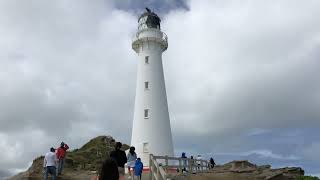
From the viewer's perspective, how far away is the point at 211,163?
26984mm

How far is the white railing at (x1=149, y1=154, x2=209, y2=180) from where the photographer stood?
17288 mm

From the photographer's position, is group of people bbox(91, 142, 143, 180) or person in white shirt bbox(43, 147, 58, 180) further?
person in white shirt bbox(43, 147, 58, 180)

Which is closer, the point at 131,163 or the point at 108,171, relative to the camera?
the point at 108,171

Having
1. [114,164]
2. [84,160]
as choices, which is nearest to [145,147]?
[84,160]

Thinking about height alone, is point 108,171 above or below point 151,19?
below

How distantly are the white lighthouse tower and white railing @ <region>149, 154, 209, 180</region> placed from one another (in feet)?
23.0

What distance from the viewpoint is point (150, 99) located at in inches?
1296

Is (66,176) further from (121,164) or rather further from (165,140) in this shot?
(165,140)

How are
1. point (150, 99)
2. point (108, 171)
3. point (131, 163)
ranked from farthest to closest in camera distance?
point (150, 99) → point (131, 163) → point (108, 171)

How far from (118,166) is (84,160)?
2678cm

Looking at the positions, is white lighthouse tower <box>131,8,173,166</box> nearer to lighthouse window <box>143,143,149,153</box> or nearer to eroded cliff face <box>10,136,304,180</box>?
lighthouse window <box>143,143,149,153</box>

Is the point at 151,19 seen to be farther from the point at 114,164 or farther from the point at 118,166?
the point at 114,164

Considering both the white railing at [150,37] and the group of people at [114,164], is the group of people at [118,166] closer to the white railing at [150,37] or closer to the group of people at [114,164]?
the group of people at [114,164]

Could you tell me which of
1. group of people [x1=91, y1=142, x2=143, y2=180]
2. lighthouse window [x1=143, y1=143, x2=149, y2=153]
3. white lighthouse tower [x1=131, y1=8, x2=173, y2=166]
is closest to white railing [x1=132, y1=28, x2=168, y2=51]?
white lighthouse tower [x1=131, y1=8, x2=173, y2=166]
